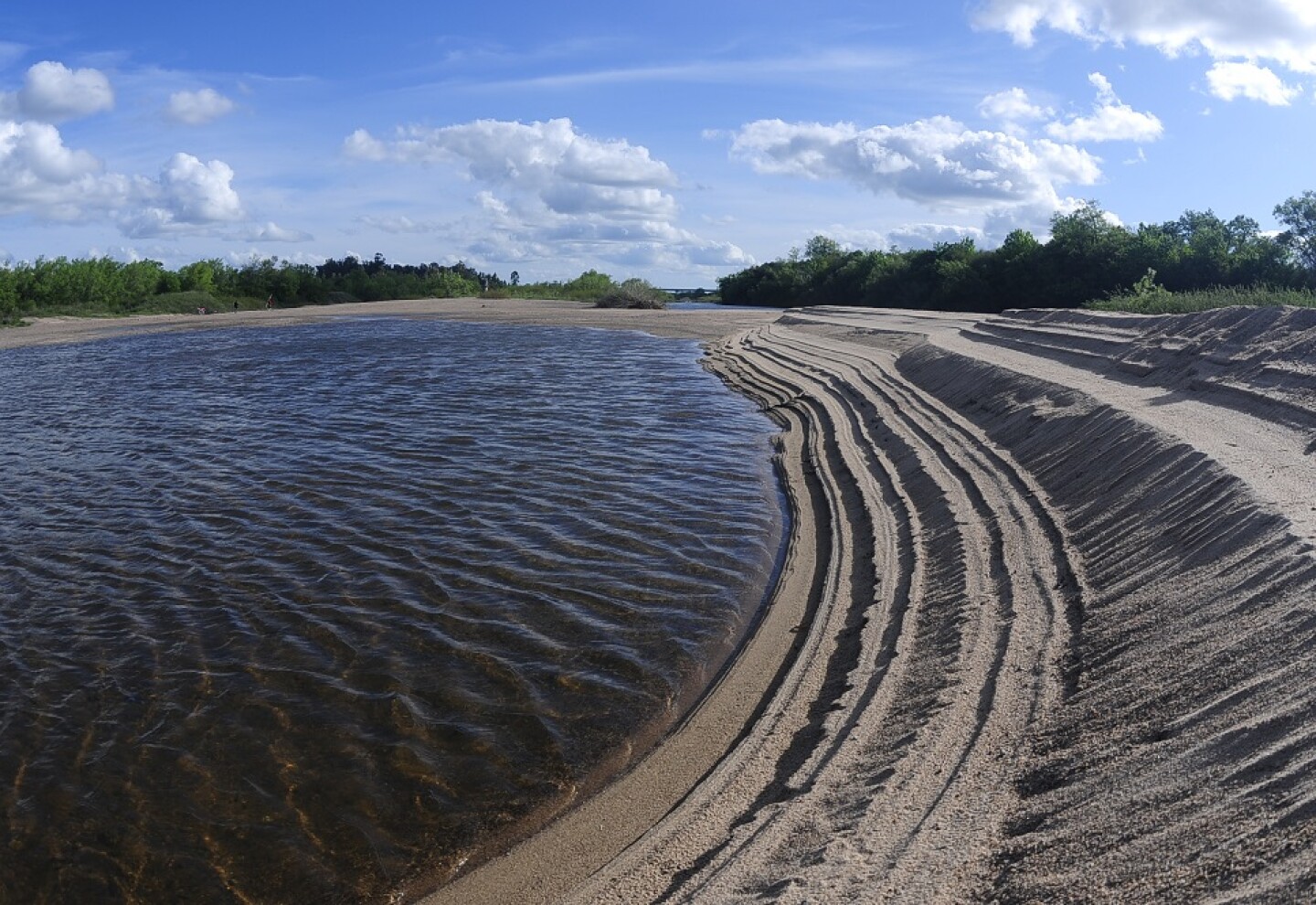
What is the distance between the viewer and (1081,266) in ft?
178

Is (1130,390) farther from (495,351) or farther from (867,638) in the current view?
(495,351)

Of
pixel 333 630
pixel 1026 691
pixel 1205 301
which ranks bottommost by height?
pixel 333 630

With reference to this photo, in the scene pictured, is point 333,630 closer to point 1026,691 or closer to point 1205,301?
point 1026,691

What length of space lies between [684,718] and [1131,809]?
3.57 metres

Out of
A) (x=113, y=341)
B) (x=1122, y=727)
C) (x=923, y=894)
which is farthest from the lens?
(x=113, y=341)

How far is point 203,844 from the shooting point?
19.6 ft

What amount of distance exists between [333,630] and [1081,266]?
53.2m

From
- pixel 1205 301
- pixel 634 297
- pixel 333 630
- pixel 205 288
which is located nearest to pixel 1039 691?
pixel 333 630

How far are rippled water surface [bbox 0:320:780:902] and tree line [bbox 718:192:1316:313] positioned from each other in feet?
74.9

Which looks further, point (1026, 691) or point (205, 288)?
point (205, 288)

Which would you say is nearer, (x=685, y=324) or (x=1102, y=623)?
(x=1102, y=623)

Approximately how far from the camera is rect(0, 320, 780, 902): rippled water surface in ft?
20.2

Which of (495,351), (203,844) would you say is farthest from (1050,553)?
(495,351)

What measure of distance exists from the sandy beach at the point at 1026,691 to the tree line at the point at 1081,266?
20316 mm
